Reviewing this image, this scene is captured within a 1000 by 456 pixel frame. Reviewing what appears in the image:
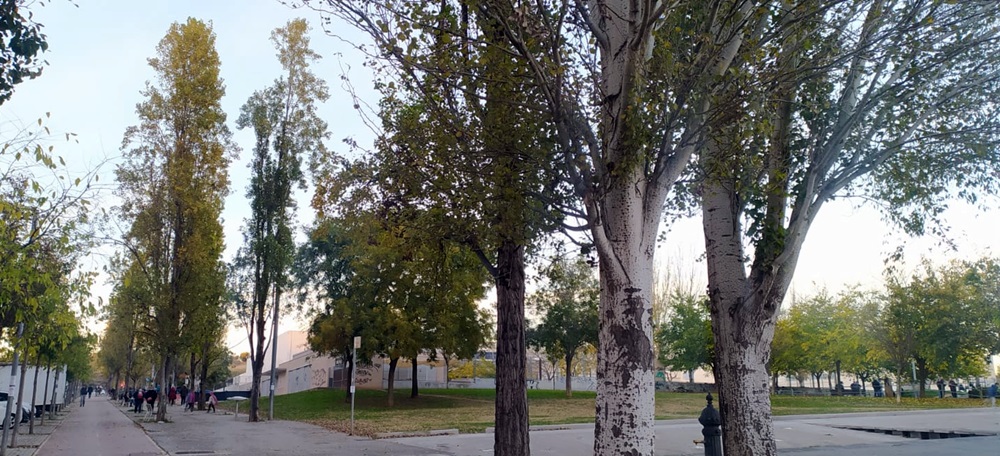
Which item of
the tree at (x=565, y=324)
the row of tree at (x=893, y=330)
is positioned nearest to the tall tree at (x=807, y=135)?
the row of tree at (x=893, y=330)

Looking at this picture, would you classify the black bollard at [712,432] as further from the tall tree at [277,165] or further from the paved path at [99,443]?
the tall tree at [277,165]

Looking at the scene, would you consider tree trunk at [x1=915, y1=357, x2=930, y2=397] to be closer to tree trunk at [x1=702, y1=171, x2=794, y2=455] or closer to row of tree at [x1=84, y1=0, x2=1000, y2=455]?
row of tree at [x1=84, y1=0, x2=1000, y2=455]

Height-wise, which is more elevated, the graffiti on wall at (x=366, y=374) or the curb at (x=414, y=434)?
the graffiti on wall at (x=366, y=374)

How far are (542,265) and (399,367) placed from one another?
48.7 meters

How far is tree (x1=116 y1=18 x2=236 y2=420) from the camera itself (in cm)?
2925

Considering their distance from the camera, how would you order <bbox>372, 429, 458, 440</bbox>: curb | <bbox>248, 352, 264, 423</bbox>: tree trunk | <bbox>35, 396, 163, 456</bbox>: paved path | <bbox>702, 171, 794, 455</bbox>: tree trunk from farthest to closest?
<bbox>248, 352, 264, 423</bbox>: tree trunk → <bbox>372, 429, 458, 440</bbox>: curb → <bbox>35, 396, 163, 456</bbox>: paved path → <bbox>702, 171, 794, 455</bbox>: tree trunk

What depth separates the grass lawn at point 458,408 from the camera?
24297 millimetres

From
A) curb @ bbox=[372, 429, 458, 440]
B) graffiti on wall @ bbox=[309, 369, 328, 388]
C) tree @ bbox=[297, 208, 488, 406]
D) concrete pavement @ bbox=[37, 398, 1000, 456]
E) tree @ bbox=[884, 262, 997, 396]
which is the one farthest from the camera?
graffiti on wall @ bbox=[309, 369, 328, 388]

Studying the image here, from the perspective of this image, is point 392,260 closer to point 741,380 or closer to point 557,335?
point 557,335

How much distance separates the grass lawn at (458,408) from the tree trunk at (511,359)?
38.9ft

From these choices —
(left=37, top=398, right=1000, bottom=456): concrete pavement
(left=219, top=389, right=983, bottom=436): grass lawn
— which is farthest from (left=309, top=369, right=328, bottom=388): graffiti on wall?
(left=37, top=398, right=1000, bottom=456): concrete pavement

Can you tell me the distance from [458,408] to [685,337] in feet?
69.1

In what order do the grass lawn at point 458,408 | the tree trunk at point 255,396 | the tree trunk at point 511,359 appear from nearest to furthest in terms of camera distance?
the tree trunk at point 511,359
the grass lawn at point 458,408
the tree trunk at point 255,396

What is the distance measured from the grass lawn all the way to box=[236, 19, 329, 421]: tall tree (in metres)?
5.39
